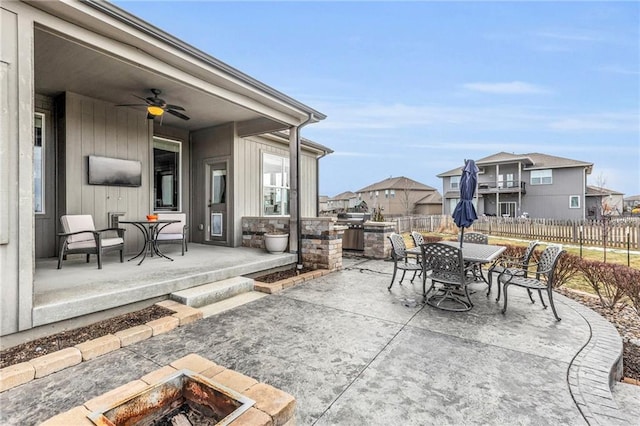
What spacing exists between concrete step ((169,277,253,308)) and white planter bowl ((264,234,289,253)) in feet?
4.45

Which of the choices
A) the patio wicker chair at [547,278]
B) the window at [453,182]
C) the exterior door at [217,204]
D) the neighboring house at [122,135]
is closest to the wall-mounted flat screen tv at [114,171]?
the neighboring house at [122,135]

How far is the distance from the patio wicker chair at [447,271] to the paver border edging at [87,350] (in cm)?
292

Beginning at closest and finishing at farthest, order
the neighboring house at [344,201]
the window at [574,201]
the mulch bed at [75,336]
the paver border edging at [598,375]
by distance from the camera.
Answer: the paver border edging at [598,375]
the mulch bed at [75,336]
the window at [574,201]
the neighboring house at [344,201]

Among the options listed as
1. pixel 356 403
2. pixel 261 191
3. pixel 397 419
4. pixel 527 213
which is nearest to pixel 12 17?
pixel 356 403

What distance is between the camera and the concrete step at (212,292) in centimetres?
358

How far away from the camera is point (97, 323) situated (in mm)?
2934

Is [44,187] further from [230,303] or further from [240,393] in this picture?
[240,393]

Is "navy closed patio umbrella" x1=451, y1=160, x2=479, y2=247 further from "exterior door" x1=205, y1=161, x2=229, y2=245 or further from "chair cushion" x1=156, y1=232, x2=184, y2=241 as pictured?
"exterior door" x1=205, y1=161, x2=229, y2=245

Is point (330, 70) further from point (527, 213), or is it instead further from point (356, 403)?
point (356, 403)

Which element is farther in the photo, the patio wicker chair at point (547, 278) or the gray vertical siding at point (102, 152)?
the gray vertical siding at point (102, 152)

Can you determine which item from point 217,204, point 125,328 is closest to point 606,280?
point 125,328

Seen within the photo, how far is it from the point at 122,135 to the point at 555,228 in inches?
619

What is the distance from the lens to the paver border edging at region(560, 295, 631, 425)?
181 cm

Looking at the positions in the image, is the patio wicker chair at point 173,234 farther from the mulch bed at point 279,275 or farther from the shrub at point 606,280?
the shrub at point 606,280
